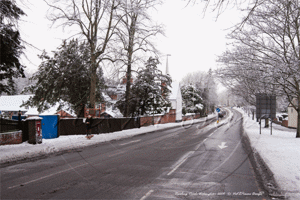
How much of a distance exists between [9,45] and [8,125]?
461 centimetres

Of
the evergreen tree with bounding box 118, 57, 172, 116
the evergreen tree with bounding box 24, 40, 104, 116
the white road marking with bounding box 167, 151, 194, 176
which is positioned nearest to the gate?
the evergreen tree with bounding box 24, 40, 104, 116

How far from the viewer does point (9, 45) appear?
1091 centimetres

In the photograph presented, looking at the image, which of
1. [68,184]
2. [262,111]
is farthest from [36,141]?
[262,111]

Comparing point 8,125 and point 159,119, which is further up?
point 8,125

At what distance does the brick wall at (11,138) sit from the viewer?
39.8 ft

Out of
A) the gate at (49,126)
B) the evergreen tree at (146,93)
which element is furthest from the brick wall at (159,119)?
the gate at (49,126)

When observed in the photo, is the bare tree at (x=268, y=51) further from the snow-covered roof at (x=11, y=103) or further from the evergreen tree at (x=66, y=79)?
the snow-covered roof at (x=11, y=103)

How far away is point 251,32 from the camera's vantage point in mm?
16047

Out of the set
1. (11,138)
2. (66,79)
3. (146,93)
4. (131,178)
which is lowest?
(131,178)

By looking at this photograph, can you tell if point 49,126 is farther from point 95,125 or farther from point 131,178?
point 131,178

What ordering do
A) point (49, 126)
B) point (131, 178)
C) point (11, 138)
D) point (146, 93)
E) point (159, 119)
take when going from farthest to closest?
point (159, 119), point (146, 93), point (49, 126), point (11, 138), point (131, 178)

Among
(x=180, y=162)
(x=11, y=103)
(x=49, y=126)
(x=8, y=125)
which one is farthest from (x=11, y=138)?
(x=11, y=103)

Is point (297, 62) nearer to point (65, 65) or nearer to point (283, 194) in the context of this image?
point (283, 194)

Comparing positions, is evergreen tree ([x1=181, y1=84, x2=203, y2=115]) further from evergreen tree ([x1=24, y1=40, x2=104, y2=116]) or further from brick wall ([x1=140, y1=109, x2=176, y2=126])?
evergreen tree ([x1=24, y1=40, x2=104, y2=116])
